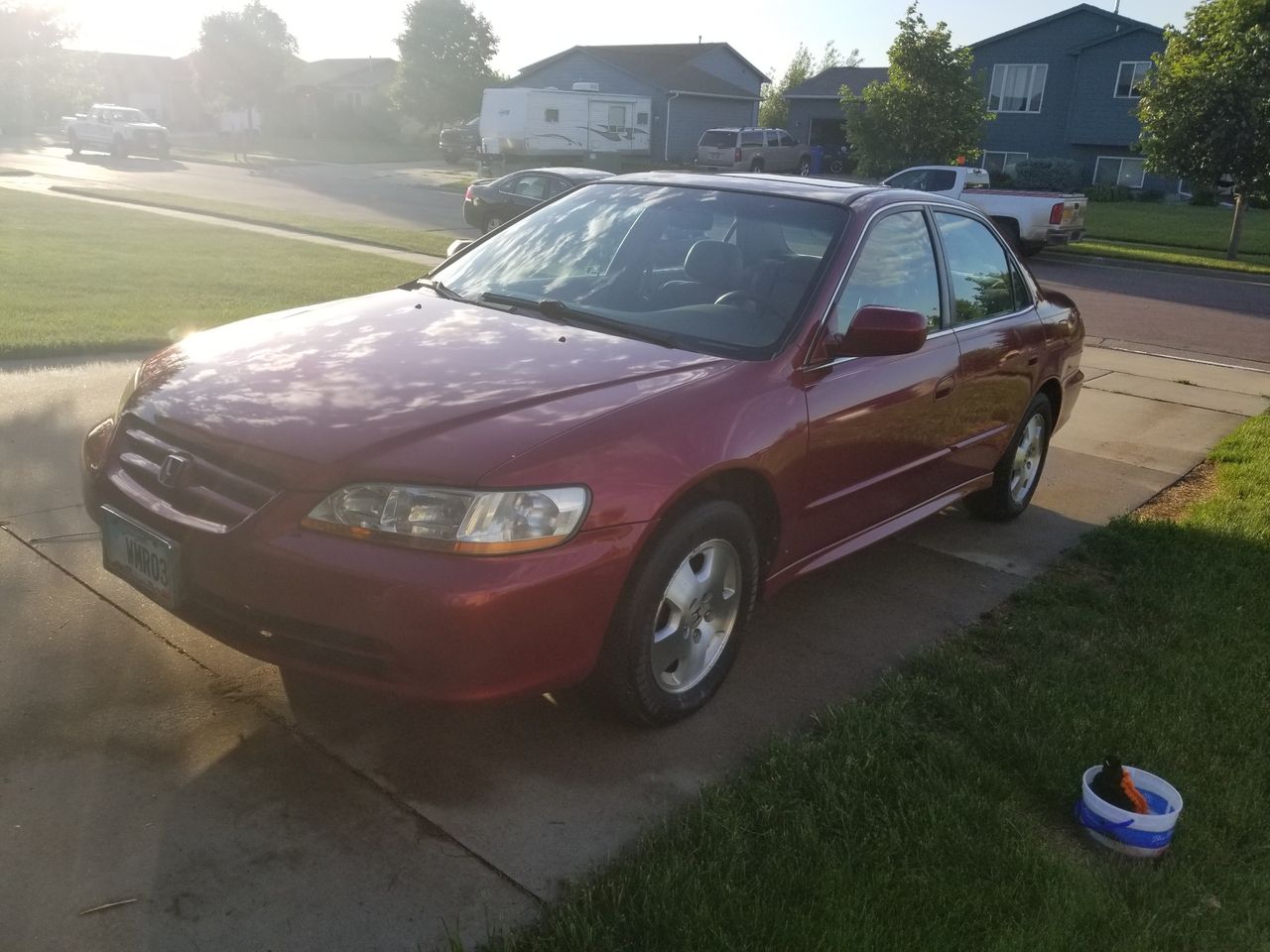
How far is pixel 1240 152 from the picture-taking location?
21688mm

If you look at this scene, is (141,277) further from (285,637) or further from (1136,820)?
(1136,820)

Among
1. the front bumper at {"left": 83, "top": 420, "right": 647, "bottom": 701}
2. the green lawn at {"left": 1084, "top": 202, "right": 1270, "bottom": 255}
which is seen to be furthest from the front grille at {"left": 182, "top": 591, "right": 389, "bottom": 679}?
the green lawn at {"left": 1084, "top": 202, "right": 1270, "bottom": 255}

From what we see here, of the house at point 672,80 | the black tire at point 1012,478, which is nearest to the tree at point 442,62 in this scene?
the house at point 672,80

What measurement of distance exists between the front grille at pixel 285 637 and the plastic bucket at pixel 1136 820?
1.95m

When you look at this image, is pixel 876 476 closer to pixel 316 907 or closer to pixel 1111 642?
pixel 1111 642

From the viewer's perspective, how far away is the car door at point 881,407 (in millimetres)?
4020

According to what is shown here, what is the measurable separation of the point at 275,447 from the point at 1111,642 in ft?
10.3

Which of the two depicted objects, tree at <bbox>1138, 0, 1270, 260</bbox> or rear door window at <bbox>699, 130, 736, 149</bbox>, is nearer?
tree at <bbox>1138, 0, 1270, 260</bbox>

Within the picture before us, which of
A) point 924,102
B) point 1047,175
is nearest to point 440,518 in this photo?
point 924,102

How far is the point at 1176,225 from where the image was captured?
28.8m

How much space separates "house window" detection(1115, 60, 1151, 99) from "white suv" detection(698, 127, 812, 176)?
11568mm

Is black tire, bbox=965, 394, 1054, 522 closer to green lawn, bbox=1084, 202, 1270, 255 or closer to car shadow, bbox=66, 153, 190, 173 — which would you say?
green lawn, bbox=1084, 202, 1270, 255

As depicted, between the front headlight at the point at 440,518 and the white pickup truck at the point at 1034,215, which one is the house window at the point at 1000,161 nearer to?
the white pickup truck at the point at 1034,215

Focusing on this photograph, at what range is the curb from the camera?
67.6ft
